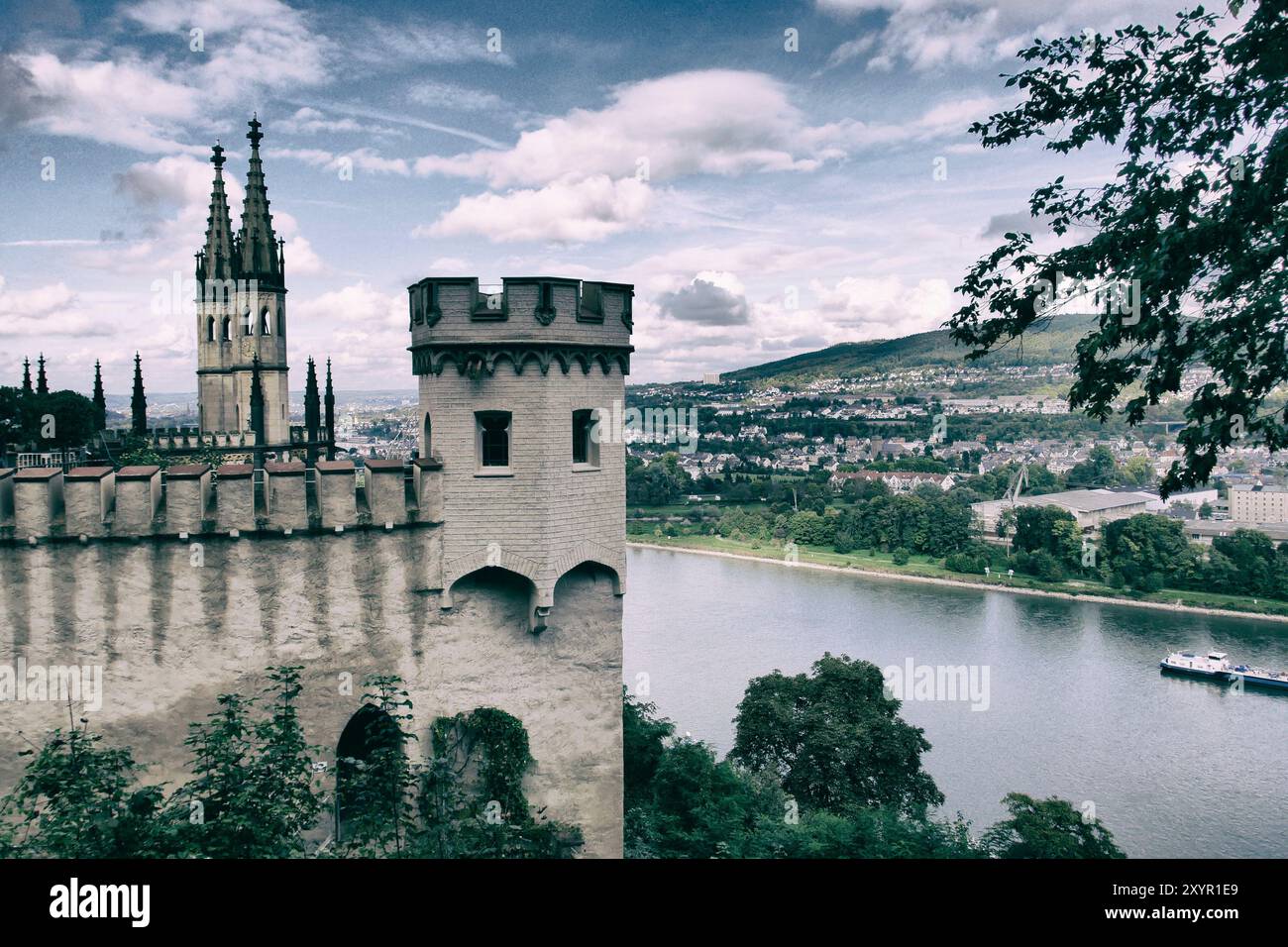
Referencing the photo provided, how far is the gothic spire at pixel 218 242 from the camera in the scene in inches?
1168

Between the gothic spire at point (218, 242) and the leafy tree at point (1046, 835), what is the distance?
1064 inches

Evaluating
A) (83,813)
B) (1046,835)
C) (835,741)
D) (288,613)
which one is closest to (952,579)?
(835,741)

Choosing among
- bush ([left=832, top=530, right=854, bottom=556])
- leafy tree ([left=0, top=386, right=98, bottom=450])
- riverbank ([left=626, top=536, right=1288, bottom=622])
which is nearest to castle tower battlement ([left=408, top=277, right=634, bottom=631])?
leafy tree ([left=0, top=386, right=98, bottom=450])

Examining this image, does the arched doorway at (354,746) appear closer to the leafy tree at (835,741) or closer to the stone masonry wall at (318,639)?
the stone masonry wall at (318,639)

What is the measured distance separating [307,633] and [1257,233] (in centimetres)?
859

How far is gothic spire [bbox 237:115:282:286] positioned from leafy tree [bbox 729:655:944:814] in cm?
2008

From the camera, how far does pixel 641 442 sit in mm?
127312

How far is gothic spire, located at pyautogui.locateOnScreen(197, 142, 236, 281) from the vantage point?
2966cm

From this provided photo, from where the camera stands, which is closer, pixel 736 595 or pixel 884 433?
pixel 736 595

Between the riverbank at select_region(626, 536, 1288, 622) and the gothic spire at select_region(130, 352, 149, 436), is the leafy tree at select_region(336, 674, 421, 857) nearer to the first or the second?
the gothic spire at select_region(130, 352, 149, 436)

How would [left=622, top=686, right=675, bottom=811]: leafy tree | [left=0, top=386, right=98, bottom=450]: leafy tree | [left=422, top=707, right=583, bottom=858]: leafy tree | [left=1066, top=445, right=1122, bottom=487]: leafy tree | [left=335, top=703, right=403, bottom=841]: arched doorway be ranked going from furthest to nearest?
[left=1066, top=445, right=1122, bottom=487]: leafy tree, [left=0, top=386, right=98, bottom=450]: leafy tree, [left=622, top=686, right=675, bottom=811]: leafy tree, [left=422, top=707, right=583, bottom=858]: leafy tree, [left=335, top=703, right=403, bottom=841]: arched doorway

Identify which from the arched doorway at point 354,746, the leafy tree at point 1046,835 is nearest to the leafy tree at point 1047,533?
the leafy tree at point 1046,835
